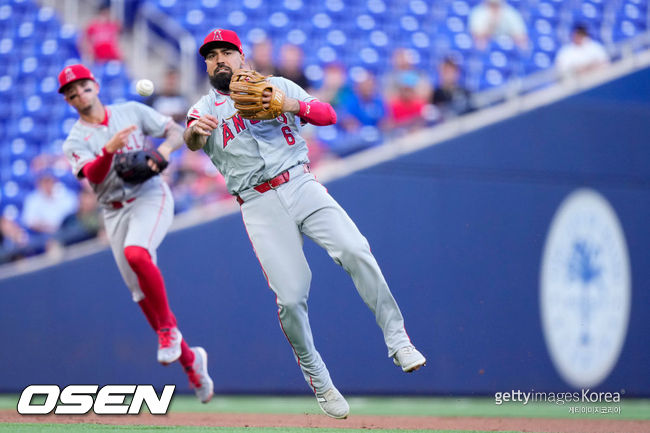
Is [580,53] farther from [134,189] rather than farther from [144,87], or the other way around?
[144,87]

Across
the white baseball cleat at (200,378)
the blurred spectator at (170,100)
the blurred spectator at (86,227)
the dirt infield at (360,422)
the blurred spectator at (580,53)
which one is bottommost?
the dirt infield at (360,422)

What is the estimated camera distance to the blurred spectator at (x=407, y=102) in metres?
8.00

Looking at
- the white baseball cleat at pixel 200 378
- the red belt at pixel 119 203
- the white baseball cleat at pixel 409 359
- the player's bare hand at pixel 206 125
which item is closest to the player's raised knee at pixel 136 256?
the red belt at pixel 119 203

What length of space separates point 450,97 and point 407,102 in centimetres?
38

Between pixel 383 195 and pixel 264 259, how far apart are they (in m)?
3.19

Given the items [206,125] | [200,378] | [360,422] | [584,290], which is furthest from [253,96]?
[584,290]

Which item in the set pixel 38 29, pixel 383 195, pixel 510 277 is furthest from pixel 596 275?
pixel 38 29

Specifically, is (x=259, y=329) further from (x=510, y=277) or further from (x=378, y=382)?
(x=510, y=277)

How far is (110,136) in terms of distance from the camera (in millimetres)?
5812

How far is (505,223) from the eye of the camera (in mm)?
8234

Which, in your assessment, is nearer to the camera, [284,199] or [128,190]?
[284,199]

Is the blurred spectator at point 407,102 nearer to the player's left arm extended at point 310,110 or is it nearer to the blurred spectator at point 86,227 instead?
the blurred spectator at point 86,227

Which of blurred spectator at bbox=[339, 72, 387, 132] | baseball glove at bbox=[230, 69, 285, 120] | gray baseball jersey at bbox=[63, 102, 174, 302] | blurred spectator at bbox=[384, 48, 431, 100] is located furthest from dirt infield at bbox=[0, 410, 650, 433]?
blurred spectator at bbox=[384, 48, 431, 100]

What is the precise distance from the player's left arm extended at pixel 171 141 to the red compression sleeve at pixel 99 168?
332 mm
